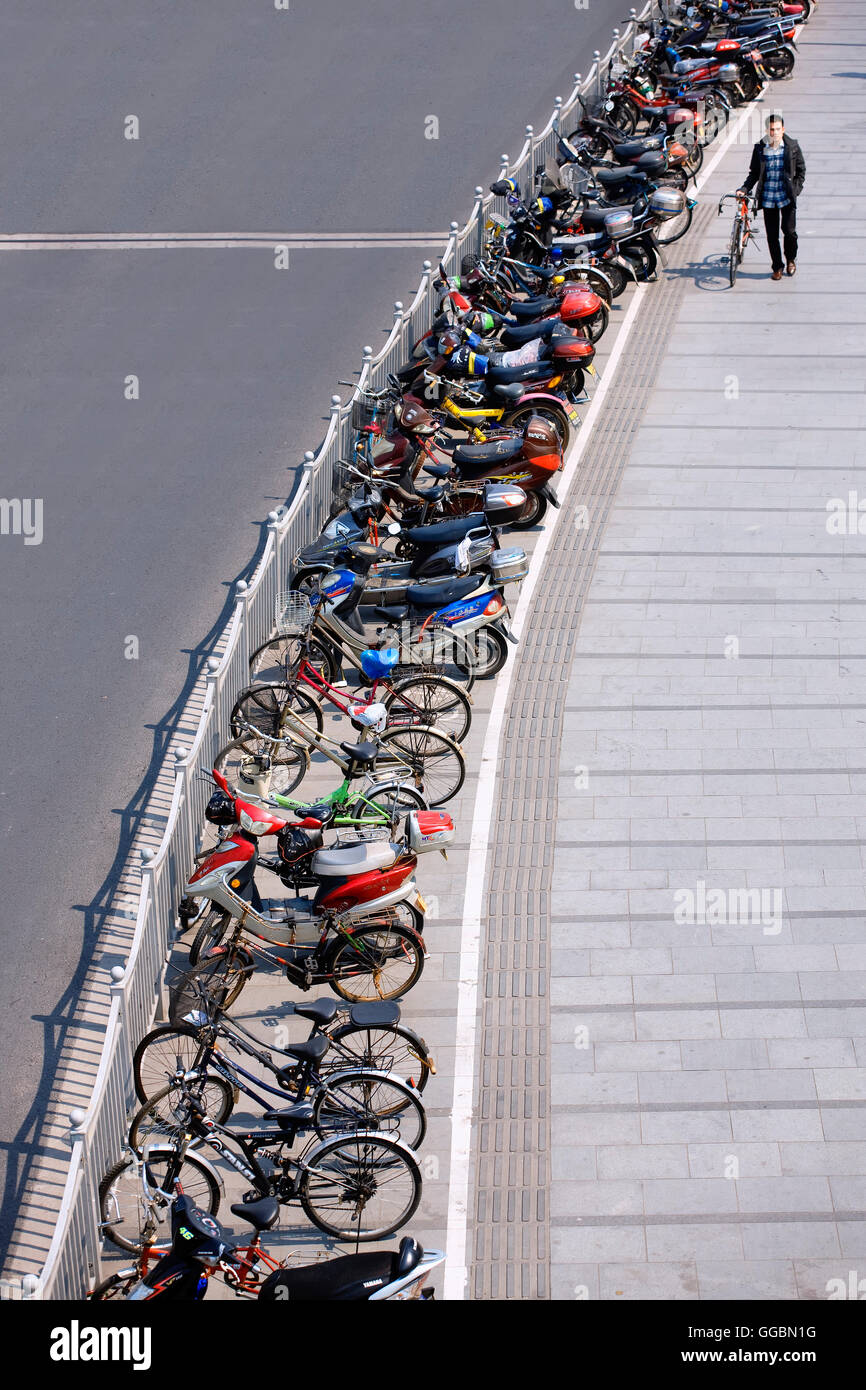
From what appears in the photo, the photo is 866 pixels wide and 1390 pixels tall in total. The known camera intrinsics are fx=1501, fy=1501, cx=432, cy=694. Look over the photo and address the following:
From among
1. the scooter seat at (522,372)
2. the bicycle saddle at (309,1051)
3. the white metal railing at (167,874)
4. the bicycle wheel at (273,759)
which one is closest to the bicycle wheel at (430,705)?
the bicycle wheel at (273,759)

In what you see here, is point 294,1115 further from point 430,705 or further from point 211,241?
point 211,241

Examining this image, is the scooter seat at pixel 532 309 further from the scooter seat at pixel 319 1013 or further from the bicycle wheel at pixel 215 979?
the scooter seat at pixel 319 1013

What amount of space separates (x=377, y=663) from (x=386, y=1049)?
3.27 metres

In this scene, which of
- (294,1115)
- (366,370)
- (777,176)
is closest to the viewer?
(294,1115)

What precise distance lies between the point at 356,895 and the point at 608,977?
1.61 meters

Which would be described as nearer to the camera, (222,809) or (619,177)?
(222,809)

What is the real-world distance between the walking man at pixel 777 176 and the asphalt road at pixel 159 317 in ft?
13.9

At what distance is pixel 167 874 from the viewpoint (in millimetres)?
8875

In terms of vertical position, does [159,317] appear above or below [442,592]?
above

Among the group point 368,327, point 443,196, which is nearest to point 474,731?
point 368,327

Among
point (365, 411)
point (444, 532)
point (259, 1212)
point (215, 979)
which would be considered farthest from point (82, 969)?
point (365, 411)

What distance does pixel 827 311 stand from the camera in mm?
16859

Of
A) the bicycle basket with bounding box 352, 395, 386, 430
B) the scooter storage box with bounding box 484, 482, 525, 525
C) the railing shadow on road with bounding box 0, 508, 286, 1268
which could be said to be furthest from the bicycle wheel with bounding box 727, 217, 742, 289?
the railing shadow on road with bounding box 0, 508, 286, 1268

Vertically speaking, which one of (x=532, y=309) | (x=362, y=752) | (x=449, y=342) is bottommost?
(x=362, y=752)
